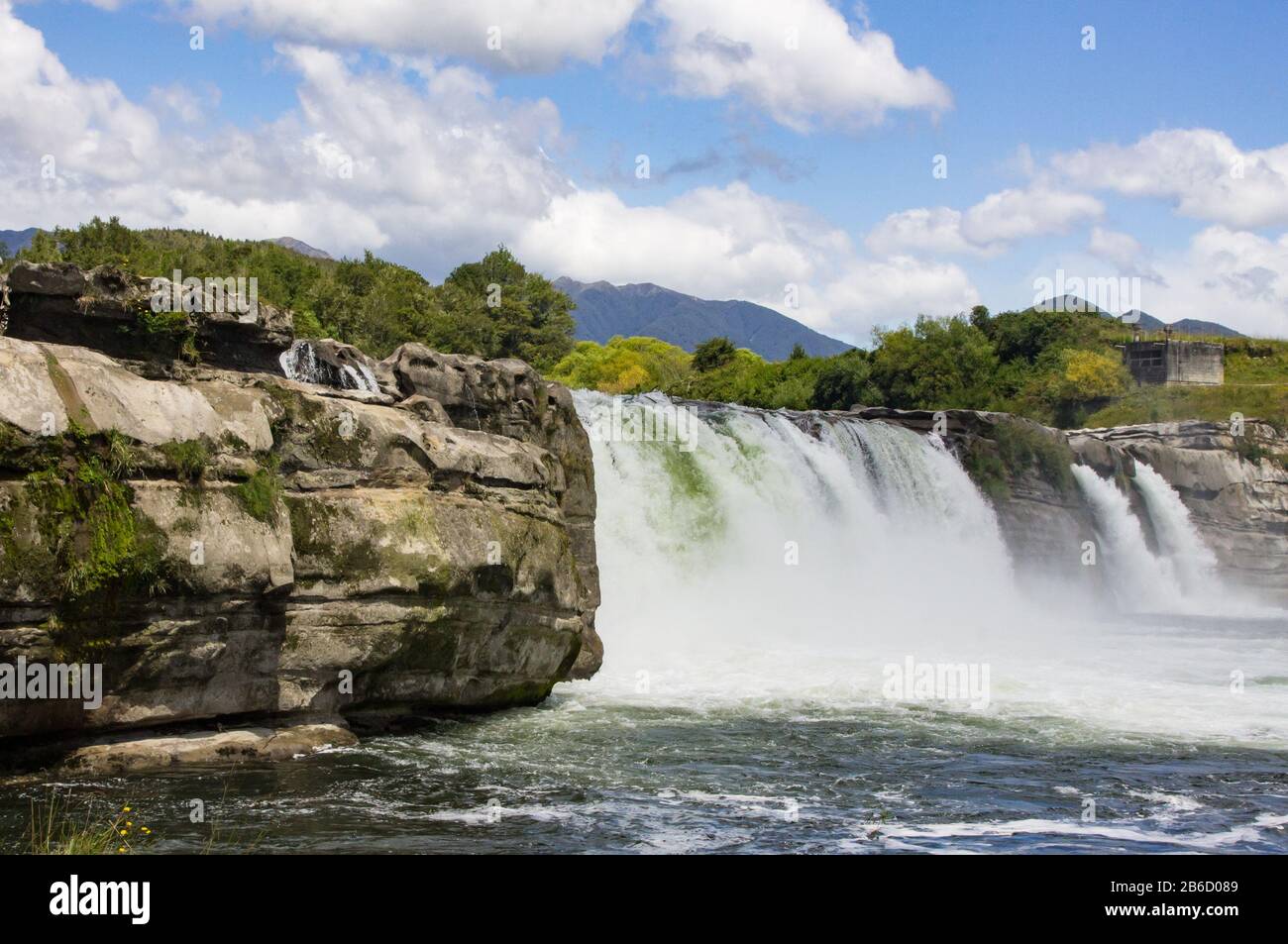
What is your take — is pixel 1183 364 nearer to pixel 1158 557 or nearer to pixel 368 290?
pixel 1158 557

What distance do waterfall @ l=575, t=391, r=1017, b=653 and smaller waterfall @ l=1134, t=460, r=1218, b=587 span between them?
38.9ft

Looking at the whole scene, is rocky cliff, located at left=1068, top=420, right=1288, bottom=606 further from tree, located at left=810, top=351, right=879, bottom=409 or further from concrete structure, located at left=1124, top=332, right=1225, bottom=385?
tree, located at left=810, top=351, right=879, bottom=409

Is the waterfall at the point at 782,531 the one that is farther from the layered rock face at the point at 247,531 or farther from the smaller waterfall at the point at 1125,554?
the layered rock face at the point at 247,531

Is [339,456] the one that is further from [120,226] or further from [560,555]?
[120,226]

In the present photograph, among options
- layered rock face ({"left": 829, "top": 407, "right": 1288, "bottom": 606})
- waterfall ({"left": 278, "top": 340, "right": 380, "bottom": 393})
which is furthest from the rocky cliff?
waterfall ({"left": 278, "top": 340, "right": 380, "bottom": 393})

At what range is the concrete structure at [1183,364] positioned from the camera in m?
71.2

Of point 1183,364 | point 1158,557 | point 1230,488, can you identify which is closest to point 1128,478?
point 1158,557

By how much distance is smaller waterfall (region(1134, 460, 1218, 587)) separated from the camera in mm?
52500

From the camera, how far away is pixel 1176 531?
173 ft

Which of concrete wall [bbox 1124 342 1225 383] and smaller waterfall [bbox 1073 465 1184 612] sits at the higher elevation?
concrete wall [bbox 1124 342 1225 383]

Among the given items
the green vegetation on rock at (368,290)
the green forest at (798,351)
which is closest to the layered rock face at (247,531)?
the green vegetation on rock at (368,290)
